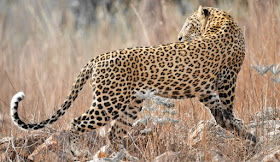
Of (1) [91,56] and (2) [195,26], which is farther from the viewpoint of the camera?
(1) [91,56]

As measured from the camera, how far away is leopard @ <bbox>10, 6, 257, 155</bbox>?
14.6 feet

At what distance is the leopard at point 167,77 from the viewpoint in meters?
4.46

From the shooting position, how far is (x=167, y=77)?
4.55 m

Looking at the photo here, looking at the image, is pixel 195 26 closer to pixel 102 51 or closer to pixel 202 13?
pixel 202 13

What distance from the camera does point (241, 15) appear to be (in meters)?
7.66

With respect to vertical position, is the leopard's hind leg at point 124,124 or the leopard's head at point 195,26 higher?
the leopard's head at point 195,26

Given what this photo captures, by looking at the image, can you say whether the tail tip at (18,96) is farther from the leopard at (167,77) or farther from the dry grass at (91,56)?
the dry grass at (91,56)

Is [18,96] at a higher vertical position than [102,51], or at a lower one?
lower

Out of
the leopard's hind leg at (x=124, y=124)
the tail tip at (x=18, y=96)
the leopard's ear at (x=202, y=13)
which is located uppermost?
the leopard's ear at (x=202, y=13)

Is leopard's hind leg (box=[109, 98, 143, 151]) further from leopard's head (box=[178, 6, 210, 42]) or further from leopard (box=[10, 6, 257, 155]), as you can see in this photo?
leopard's head (box=[178, 6, 210, 42])

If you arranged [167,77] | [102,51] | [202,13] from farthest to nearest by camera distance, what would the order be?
[102,51] → [202,13] → [167,77]

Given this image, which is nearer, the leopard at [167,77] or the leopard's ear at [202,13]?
the leopard at [167,77]

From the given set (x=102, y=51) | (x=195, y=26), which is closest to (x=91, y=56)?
(x=102, y=51)

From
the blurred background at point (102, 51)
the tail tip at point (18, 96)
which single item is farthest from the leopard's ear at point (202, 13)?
the tail tip at point (18, 96)
